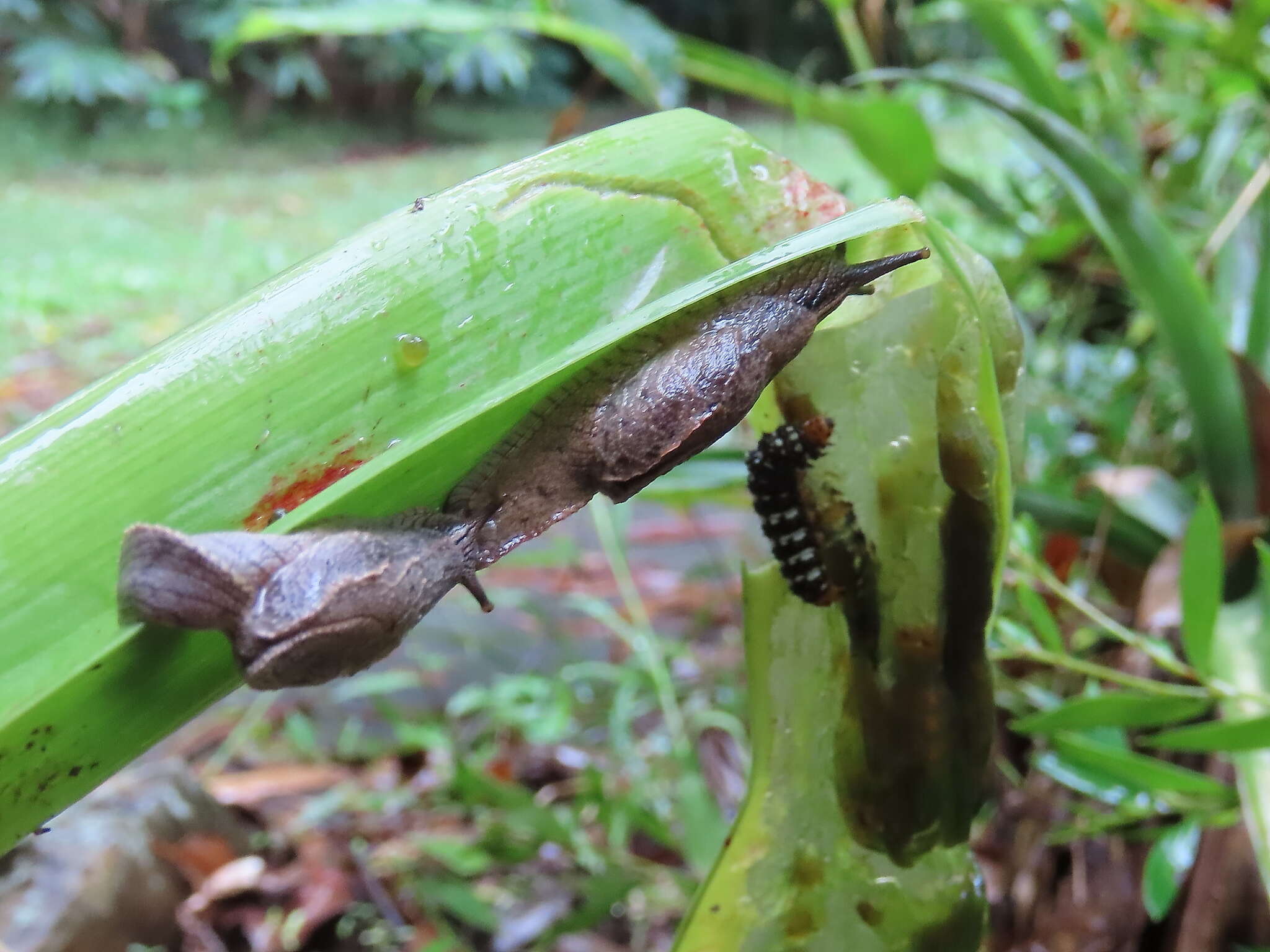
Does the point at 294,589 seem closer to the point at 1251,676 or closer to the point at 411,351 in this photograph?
the point at 411,351

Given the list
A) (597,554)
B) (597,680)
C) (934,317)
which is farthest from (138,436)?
(597,554)

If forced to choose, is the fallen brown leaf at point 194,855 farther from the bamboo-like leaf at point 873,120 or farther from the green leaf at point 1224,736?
the bamboo-like leaf at point 873,120

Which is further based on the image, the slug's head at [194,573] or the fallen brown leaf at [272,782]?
the fallen brown leaf at [272,782]

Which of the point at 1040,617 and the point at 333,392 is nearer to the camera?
the point at 333,392

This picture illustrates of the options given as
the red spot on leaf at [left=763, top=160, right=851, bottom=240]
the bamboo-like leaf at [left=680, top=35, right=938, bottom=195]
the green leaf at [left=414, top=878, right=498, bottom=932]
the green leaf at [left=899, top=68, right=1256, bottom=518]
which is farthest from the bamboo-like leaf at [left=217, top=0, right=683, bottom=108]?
the green leaf at [left=414, top=878, right=498, bottom=932]

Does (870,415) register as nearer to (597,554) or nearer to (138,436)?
(138,436)

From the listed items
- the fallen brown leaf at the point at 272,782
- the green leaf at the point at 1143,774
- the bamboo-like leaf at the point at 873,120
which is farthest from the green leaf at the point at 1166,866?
the fallen brown leaf at the point at 272,782

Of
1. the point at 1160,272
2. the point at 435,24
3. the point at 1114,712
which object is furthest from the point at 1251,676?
the point at 435,24
